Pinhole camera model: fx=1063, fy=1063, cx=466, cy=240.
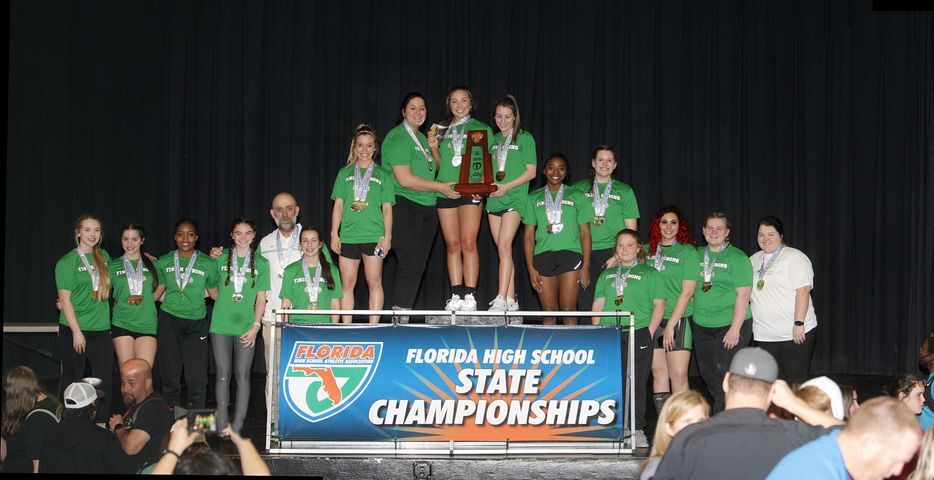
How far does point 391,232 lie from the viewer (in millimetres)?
8117

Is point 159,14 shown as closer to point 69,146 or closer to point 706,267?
point 69,146

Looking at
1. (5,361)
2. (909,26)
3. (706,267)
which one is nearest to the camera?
(706,267)

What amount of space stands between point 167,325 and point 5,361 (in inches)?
110

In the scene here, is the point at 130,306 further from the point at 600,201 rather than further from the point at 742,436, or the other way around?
the point at 742,436

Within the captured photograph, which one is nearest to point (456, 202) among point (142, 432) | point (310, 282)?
point (310, 282)

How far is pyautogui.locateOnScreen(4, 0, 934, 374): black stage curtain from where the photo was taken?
10.7 metres

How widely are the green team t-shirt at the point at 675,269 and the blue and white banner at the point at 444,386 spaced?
52.8 inches

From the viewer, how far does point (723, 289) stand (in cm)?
777

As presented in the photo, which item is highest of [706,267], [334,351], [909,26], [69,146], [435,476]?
[909,26]

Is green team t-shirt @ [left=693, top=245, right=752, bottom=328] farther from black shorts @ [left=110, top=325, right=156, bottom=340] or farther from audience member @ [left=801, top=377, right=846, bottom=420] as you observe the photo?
black shorts @ [left=110, top=325, right=156, bottom=340]

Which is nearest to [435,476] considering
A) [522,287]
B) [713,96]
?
[522,287]

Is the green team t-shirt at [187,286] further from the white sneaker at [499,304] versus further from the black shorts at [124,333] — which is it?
the white sneaker at [499,304]

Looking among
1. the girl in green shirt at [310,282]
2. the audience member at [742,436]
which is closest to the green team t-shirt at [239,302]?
the girl in green shirt at [310,282]

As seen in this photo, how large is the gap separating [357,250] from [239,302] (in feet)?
3.09
